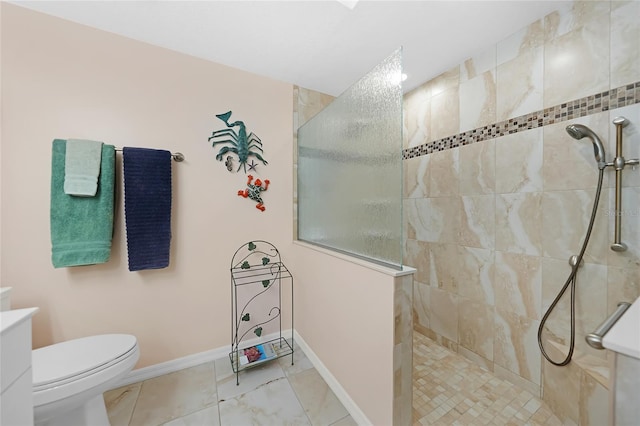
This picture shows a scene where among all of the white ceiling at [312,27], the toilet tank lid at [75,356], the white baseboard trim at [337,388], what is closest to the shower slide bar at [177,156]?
the white ceiling at [312,27]

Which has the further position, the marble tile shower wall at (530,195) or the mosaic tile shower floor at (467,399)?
the mosaic tile shower floor at (467,399)

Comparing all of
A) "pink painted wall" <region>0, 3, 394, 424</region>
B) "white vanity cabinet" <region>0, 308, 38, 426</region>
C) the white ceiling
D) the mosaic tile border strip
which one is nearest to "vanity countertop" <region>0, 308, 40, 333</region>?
"white vanity cabinet" <region>0, 308, 38, 426</region>

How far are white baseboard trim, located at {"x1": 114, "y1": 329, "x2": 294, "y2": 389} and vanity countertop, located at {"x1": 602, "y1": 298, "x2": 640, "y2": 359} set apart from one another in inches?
76.0

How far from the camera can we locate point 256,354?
1.69 metres

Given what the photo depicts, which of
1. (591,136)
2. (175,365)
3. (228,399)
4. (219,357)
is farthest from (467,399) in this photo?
(175,365)

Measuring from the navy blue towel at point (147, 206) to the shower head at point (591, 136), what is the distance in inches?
87.3

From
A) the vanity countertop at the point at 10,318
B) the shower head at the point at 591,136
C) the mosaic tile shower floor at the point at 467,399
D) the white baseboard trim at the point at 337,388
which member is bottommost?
the mosaic tile shower floor at the point at 467,399

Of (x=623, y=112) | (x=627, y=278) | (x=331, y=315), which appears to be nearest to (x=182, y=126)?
(x=331, y=315)

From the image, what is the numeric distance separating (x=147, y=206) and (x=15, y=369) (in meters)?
0.97

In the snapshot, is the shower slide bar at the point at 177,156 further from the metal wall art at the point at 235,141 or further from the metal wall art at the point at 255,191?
the metal wall art at the point at 255,191

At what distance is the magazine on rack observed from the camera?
1.64 meters

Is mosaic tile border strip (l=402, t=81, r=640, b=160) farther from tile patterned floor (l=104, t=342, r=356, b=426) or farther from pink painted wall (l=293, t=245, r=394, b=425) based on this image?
tile patterned floor (l=104, t=342, r=356, b=426)

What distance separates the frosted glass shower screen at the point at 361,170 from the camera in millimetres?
1073

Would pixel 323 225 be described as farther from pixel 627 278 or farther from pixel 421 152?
pixel 627 278
